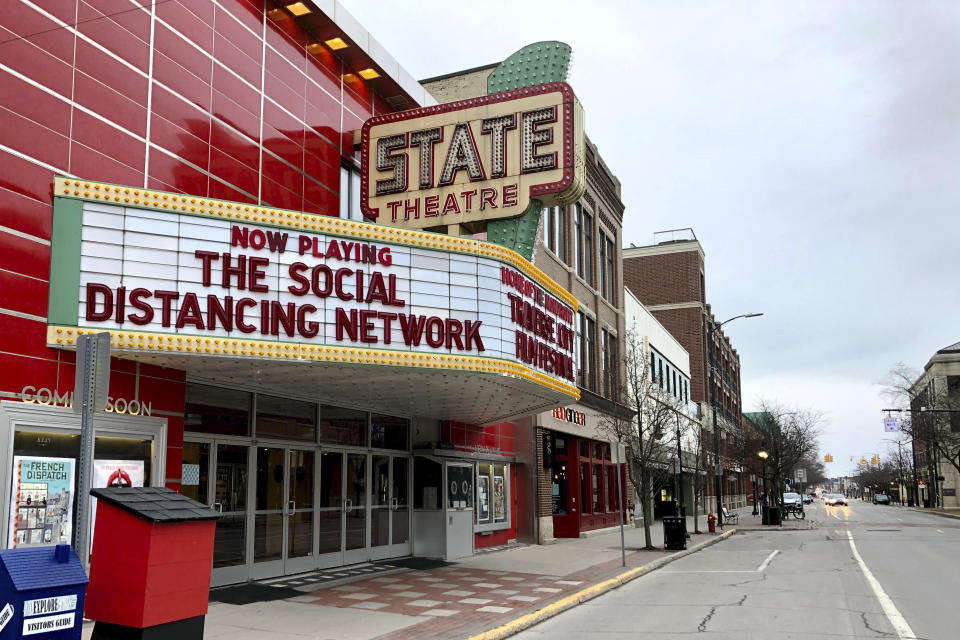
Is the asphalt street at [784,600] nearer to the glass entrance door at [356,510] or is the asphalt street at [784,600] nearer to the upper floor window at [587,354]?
the glass entrance door at [356,510]

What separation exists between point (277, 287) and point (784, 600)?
389 inches

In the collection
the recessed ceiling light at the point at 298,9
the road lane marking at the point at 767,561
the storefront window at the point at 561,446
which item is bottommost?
the road lane marking at the point at 767,561

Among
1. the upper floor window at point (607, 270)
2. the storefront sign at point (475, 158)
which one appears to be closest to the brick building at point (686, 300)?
the upper floor window at point (607, 270)

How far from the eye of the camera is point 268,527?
1549 centimetres

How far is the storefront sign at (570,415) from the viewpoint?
28566mm

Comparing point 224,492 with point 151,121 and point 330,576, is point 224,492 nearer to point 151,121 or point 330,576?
point 330,576

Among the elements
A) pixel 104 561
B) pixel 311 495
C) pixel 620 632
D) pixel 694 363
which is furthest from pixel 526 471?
pixel 694 363

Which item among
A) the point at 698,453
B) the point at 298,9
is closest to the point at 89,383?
the point at 298,9

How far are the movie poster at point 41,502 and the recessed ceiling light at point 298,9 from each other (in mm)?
9881

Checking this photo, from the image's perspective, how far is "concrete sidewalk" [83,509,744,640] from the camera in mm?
10898

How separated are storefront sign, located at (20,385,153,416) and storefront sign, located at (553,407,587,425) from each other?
17461mm

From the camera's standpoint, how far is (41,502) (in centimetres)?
1083

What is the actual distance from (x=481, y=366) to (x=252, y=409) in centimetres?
464

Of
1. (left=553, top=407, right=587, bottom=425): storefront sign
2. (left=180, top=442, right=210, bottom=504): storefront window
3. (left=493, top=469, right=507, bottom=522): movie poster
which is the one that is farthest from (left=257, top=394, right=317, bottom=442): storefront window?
(left=553, top=407, right=587, bottom=425): storefront sign
